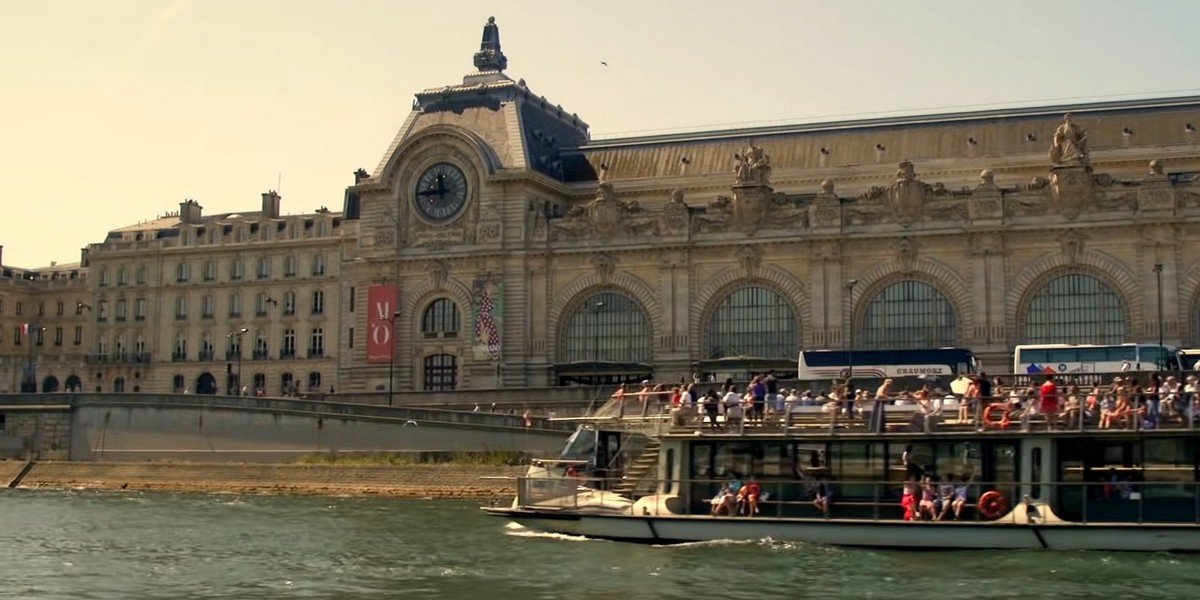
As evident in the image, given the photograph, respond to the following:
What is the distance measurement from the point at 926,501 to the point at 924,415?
1.88 meters

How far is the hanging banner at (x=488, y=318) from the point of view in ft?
260

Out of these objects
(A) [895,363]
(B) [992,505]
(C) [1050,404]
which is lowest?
(B) [992,505]

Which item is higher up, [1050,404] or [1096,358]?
[1096,358]

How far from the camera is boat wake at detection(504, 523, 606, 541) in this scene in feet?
120

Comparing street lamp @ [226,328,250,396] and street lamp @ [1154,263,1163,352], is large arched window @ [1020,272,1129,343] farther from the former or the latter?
street lamp @ [226,328,250,396]

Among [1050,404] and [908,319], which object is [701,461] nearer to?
[1050,404]

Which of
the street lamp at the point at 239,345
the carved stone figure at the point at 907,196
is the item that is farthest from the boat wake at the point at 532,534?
the street lamp at the point at 239,345

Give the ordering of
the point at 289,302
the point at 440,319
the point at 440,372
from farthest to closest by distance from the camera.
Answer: the point at 289,302 < the point at 440,319 < the point at 440,372

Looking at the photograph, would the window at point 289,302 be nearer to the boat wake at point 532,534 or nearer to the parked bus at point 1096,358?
the parked bus at point 1096,358

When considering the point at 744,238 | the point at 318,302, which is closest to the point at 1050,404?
the point at 744,238

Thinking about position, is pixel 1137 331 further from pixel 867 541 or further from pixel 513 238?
pixel 867 541

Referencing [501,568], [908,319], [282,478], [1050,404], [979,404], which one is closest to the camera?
[1050,404]

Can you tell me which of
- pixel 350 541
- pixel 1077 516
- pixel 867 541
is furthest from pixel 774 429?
pixel 350 541

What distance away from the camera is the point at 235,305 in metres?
102
